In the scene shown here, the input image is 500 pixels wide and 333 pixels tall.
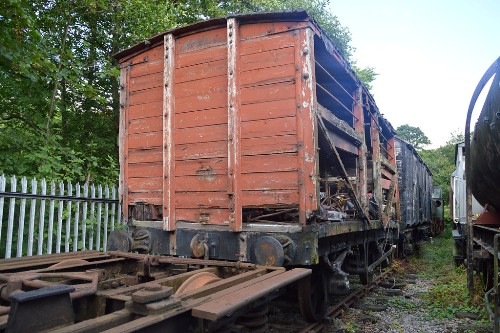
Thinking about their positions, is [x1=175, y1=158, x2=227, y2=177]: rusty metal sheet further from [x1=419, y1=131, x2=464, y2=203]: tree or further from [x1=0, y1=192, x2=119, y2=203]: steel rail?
[x1=419, y1=131, x2=464, y2=203]: tree

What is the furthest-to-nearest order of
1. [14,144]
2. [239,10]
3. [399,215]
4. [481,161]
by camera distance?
[239,10], [399,215], [14,144], [481,161]

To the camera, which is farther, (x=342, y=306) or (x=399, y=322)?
(x=342, y=306)

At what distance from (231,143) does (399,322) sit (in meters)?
3.49

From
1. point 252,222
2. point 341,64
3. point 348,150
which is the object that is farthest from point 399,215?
point 252,222

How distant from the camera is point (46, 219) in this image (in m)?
5.93

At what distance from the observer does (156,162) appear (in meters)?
4.86

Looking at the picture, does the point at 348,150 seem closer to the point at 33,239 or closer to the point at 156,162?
the point at 156,162

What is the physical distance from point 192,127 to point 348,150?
2.71 m

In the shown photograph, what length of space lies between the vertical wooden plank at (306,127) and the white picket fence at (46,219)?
10.8 feet

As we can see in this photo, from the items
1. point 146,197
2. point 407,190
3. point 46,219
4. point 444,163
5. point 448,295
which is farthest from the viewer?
point 444,163

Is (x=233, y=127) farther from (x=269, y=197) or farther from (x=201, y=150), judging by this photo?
(x=269, y=197)

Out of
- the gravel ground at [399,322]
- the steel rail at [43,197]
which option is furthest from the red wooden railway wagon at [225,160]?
the steel rail at [43,197]

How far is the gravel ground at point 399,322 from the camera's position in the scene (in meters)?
4.75

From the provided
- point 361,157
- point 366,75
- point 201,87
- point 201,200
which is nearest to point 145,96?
point 201,87
